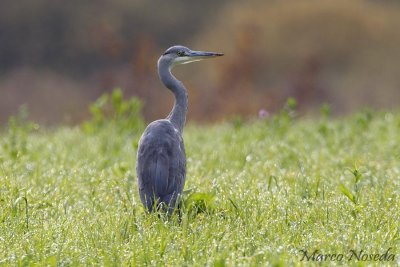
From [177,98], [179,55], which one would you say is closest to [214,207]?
[177,98]

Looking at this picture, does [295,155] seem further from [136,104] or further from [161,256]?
[161,256]

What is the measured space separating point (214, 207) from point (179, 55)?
6.20ft

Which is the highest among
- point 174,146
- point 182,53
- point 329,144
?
point 182,53

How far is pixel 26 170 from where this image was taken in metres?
8.48

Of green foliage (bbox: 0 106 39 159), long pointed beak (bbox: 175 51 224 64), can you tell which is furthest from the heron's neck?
green foliage (bbox: 0 106 39 159)

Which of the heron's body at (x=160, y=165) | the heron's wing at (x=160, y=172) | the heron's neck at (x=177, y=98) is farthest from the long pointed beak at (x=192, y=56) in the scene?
the heron's wing at (x=160, y=172)

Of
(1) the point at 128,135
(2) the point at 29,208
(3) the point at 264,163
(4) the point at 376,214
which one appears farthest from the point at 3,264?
(1) the point at 128,135

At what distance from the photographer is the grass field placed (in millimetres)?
5117

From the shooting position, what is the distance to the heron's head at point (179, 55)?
294 inches

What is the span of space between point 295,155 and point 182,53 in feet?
8.54

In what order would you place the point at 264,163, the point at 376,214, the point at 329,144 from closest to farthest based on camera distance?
the point at 376,214
the point at 264,163
the point at 329,144

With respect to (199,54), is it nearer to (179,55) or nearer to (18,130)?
(179,55)

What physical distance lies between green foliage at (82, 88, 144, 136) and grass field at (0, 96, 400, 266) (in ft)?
2.02

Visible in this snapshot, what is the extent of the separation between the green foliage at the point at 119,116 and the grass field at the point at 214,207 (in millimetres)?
616
